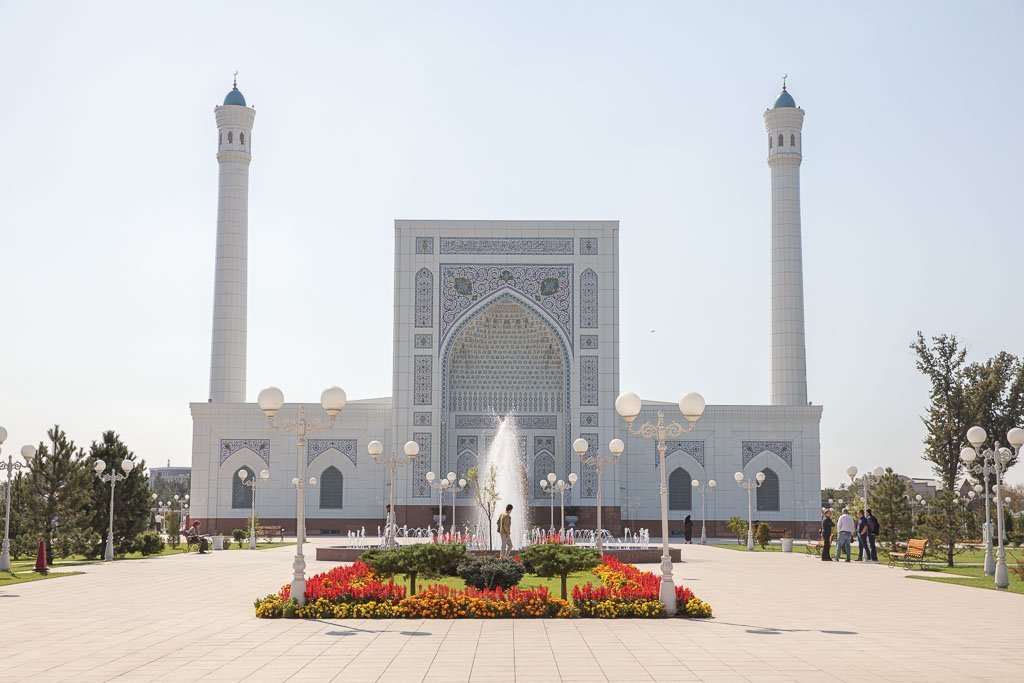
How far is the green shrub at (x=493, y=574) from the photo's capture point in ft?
38.2

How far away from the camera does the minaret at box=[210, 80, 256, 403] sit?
33531 millimetres

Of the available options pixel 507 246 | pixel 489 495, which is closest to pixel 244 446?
pixel 489 495

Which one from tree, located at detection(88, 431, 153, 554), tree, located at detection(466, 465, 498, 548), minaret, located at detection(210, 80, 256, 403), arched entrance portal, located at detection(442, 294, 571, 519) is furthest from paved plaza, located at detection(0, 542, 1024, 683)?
minaret, located at detection(210, 80, 256, 403)

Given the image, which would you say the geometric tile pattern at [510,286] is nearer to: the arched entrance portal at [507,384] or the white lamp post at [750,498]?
the arched entrance portal at [507,384]

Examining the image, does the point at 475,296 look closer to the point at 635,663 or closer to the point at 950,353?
the point at 950,353

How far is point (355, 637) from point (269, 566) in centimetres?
1094

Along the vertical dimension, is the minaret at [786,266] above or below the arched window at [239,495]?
above

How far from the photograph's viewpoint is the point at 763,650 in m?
8.50

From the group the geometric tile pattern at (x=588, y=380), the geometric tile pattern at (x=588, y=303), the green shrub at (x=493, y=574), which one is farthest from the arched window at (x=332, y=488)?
the green shrub at (x=493, y=574)

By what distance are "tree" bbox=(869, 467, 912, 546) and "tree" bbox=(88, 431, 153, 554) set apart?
16704 millimetres

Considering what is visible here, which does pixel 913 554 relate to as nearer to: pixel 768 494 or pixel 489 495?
pixel 489 495

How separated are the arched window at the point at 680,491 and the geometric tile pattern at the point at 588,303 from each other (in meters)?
5.45

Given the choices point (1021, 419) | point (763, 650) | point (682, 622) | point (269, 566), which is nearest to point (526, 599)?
point (682, 622)

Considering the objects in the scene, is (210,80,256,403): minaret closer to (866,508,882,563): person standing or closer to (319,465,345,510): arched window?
(319,465,345,510): arched window
